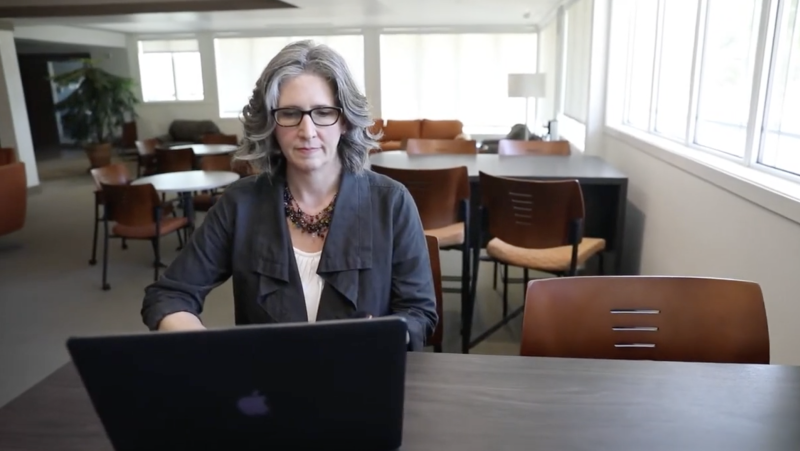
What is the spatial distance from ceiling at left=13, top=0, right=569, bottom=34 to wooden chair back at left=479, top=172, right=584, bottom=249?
14.4ft

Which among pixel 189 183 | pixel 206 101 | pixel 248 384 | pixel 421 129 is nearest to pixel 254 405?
pixel 248 384

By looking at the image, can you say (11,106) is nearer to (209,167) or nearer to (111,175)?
(111,175)

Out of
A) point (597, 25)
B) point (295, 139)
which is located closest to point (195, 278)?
point (295, 139)

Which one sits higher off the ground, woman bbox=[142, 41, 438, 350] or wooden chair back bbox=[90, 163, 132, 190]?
woman bbox=[142, 41, 438, 350]

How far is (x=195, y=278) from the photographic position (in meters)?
1.27

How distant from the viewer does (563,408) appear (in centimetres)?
84

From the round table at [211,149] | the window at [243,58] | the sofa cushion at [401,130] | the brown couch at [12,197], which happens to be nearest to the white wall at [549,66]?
the sofa cushion at [401,130]

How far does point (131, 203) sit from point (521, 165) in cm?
263

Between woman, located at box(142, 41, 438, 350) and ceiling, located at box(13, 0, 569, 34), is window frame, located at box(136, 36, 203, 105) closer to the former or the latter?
ceiling, located at box(13, 0, 569, 34)

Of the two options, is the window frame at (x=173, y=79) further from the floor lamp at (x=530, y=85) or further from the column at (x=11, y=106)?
the floor lamp at (x=530, y=85)

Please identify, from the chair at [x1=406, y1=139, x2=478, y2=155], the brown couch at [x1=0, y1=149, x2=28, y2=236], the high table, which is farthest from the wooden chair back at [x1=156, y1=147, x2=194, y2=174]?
the high table

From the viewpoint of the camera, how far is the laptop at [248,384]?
60cm

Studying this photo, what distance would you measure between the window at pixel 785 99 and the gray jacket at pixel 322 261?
53.6 inches

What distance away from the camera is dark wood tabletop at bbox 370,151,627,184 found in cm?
288
